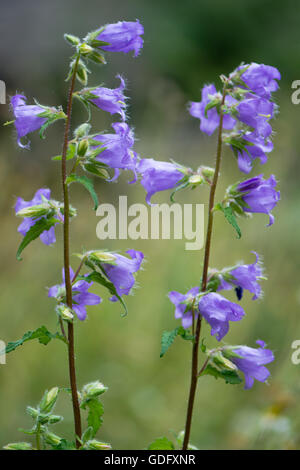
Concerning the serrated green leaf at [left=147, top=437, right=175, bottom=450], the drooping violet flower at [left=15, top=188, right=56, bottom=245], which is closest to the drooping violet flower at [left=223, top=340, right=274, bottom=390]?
the serrated green leaf at [left=147, top=437, right=175, bottom=450]

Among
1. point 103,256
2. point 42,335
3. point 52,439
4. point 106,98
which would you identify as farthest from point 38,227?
point 52,439

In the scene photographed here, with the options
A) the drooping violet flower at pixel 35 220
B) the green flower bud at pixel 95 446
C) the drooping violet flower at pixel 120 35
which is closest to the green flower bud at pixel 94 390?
the green flower bud at pixel 95 446

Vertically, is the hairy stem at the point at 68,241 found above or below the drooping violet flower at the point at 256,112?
below

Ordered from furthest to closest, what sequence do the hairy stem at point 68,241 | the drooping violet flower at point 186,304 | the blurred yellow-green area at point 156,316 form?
1. the blurred yellow-green area at point 156,316
2. the drooping violet flower at point 186,304
3. the hairy stem at point 68,241

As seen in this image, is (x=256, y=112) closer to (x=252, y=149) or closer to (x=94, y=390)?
(x=252, y=149)

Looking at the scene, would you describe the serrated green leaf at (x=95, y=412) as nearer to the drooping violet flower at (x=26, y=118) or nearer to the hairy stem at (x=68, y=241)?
the hairy stem at (x=68, y=241)

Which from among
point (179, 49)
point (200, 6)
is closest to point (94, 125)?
point (179, 49)
